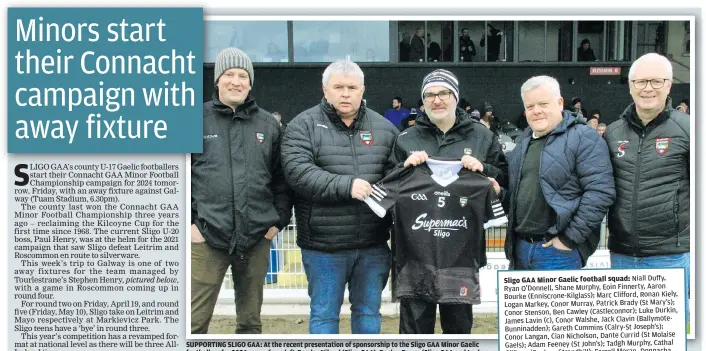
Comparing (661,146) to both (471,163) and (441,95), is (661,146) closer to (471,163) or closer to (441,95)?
(471,163)

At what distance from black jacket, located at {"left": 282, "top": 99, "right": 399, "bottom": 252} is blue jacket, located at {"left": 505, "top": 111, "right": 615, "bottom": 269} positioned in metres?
0.85

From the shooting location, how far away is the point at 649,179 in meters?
3.21

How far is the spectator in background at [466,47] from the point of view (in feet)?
15.1

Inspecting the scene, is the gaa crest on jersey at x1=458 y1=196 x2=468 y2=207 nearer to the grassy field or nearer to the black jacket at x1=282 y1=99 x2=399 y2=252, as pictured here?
the black jacket at x1=282 y1=99 x2=399 y2=252

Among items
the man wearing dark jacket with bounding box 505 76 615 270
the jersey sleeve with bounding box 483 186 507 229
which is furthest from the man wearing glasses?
the jersey sleeve with bounding box 483 186 507 229

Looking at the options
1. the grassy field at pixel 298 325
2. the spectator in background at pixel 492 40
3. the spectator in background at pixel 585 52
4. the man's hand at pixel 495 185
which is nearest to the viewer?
the man's hand at pixel 495 185

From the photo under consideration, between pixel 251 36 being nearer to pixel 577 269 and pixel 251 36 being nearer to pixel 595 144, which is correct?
pixel 595 144

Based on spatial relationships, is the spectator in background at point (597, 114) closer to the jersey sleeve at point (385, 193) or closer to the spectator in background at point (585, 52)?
the spectator in background at point (585, 52)

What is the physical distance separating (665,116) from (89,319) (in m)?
3.47

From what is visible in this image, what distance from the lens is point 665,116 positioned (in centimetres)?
325

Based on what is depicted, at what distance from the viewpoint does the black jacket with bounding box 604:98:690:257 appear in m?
3.21

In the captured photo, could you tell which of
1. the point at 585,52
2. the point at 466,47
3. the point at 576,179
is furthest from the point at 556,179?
the point at 585,52

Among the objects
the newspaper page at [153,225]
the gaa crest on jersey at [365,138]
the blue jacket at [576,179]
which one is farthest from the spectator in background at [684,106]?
the gaa crest on jersey at [365,138]
